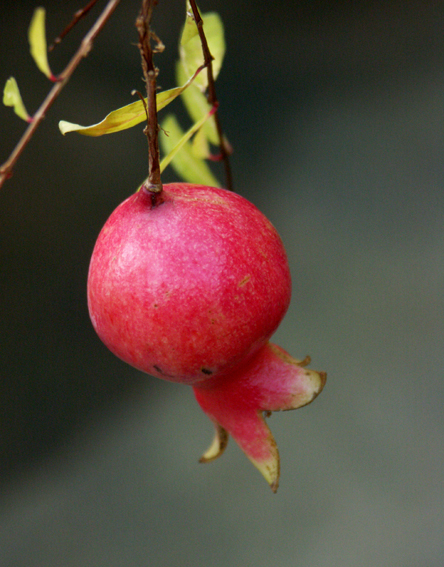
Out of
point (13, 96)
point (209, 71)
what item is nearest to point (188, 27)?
point (209, 71)

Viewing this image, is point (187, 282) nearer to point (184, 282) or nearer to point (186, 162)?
point (184, 282)

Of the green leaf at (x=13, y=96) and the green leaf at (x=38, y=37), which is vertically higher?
the green leaf at (x=38, y=37)

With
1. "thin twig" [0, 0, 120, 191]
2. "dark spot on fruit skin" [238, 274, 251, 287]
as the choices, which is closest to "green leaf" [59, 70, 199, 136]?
"thin twig" [0, 0, 120, 191]

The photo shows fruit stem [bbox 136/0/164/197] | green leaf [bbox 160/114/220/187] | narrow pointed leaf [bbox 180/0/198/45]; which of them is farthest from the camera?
green leaf [bbox 160/114/220/187]

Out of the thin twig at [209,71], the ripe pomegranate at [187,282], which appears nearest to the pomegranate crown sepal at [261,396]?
the ripe pomegranate at [187,282]

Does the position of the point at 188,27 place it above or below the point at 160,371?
above

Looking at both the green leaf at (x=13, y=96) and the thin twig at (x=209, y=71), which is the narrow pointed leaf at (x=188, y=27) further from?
the green leaf at (x=13, y=96)

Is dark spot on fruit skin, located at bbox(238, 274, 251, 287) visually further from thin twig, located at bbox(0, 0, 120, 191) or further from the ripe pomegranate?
thin twig, located at bbox(0, 0, 120, 191)

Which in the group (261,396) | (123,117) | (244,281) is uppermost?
(123,117)
